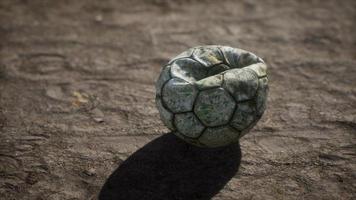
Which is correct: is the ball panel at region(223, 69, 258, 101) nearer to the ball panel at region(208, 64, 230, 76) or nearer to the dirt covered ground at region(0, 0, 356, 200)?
the ball panel at region(208, 64, 230, 76)

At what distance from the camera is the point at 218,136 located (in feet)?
12.3

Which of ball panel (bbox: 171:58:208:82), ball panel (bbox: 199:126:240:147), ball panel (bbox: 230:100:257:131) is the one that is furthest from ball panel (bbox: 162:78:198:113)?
ball panel (bbox: 230:100:257:131)

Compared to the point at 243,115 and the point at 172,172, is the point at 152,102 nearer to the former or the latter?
the point at 172,172

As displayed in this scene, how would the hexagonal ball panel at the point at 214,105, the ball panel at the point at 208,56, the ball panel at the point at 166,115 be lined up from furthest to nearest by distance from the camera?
the ball panel at the point at 208,56 < the ball panel at the point at 166,115 < the hexagonal ball panel at the point at 214,105

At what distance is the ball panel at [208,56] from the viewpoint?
3.96 metres

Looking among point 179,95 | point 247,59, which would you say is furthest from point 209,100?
point 247,59

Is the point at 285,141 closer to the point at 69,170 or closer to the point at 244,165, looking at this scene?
the point at 244,165

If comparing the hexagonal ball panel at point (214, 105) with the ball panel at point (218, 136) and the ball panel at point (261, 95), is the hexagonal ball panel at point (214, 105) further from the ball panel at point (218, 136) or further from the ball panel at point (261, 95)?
the ball panel at point (261, 95)

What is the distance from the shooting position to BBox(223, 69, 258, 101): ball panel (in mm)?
3693

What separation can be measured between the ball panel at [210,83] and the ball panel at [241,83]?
45 millimetres

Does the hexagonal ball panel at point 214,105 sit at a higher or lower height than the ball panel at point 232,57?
lower

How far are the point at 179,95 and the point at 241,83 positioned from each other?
Result: 48 centimetres

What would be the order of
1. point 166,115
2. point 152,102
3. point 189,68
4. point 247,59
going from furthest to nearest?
point 152,102
point 247,59
point 189,68
point 166,115

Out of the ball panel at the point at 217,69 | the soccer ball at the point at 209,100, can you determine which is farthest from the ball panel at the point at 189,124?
the ball panel at the point at 217,69
